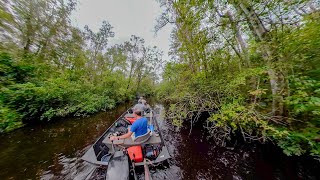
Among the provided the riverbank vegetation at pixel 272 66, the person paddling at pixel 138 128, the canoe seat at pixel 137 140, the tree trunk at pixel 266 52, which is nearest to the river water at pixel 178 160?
the riverbank vegetation at pixel 272 66

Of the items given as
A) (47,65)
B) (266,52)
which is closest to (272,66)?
(266,52)

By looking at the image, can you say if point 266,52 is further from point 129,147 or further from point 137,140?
point 129,147

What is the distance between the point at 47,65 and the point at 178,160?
10.5 metres

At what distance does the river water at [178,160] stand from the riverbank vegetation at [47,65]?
139cm

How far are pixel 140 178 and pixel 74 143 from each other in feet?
13.4

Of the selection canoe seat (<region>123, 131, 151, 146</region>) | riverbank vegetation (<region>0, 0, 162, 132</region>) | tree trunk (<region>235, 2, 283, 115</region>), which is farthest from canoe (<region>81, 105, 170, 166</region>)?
tree trunk (<region>235, 2, 283, 115</region>)

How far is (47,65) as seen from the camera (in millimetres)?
9844

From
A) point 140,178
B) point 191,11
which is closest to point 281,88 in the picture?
point 191,11

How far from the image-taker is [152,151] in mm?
4297

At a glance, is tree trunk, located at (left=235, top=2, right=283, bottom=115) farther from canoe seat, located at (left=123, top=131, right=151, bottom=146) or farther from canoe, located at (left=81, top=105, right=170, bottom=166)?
canoe seat, located at (left=123, top=131, right=151, bottom=146)

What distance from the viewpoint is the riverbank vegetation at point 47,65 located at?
20.1 ft

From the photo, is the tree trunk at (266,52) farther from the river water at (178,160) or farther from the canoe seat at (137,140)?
the canoe seat at (137,140)

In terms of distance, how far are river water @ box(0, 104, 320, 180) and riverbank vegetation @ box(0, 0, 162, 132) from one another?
1.39 m

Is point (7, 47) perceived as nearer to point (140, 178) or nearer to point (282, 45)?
point (140, 178)
